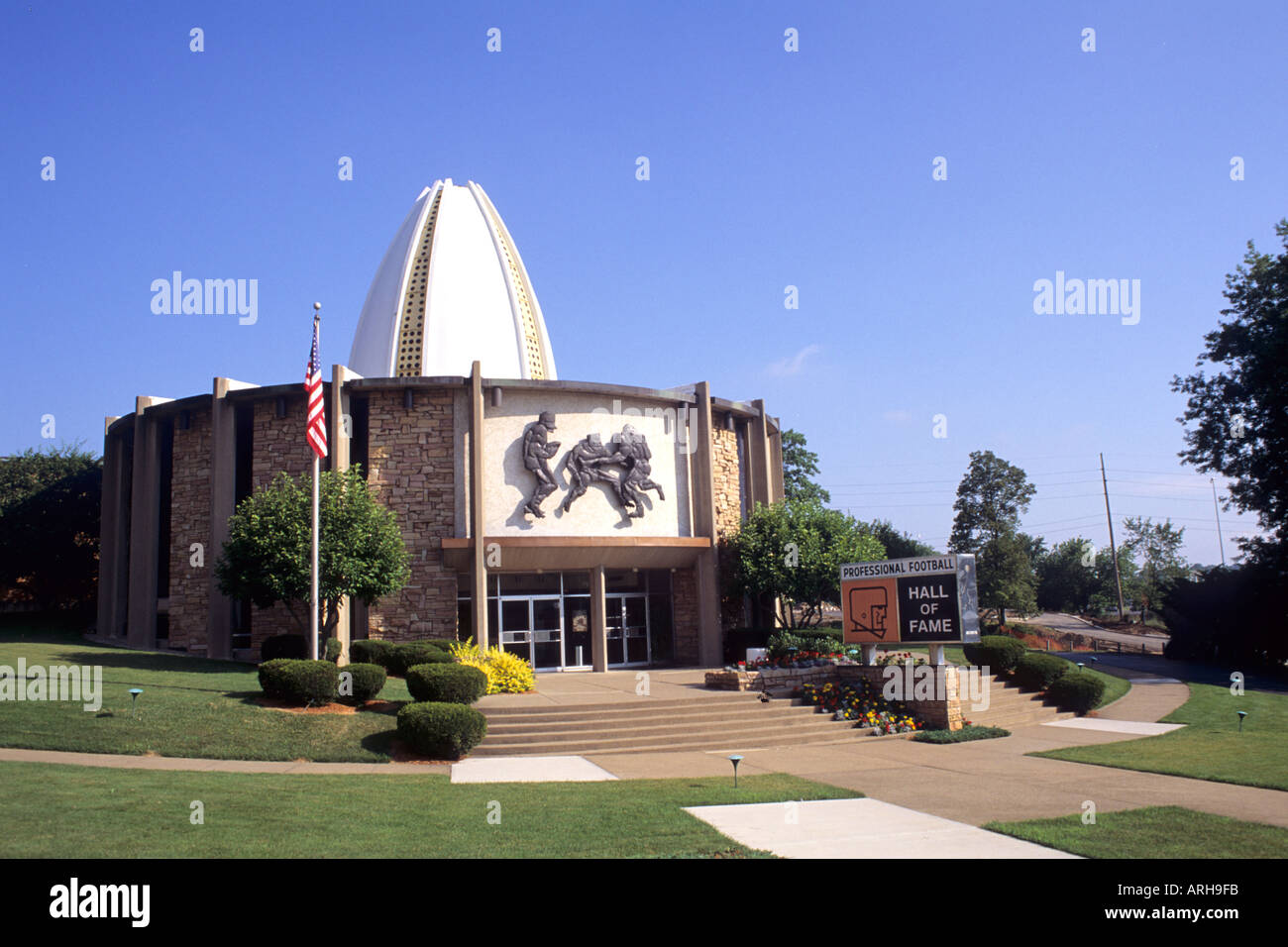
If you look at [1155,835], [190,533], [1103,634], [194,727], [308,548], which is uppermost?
[190,533]

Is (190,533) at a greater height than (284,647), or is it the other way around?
(190,533)

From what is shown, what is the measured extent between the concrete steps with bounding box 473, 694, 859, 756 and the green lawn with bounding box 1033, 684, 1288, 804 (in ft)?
14.7

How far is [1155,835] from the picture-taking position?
8.44m

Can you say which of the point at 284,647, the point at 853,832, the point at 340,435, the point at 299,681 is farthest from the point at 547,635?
the point at 853,832

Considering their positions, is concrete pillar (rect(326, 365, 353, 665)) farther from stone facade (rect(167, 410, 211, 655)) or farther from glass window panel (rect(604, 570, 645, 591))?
glass window panel (rect(604, 570, 645, 591))

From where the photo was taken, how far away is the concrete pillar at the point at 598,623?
26.6 metres

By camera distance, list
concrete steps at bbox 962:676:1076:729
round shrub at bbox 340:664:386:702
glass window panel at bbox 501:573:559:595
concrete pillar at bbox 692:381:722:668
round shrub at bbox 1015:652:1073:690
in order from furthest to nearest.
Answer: concrete pillar at bbox 692:381:722:668, glass window panel at bbox 501:573:559:595, round shrub at bbox 1015:652:1073:690, concrete steps at bbox 962:676:1076:729, round shrub at bbox 340:664:386:702

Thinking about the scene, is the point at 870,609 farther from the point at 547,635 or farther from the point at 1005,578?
the point at 1005,578

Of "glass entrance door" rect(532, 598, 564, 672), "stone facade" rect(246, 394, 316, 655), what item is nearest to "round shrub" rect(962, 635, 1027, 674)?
"glass entrance door" rect(532, 598, 564, 672)

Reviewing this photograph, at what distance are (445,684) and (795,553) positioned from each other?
14348 mm

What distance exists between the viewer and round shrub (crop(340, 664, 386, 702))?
643 inches

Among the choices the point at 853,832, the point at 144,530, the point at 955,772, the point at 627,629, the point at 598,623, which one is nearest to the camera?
the point at 853,832

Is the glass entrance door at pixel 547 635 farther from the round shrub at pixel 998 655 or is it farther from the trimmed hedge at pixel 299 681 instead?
the round shrub at pixel 998 655
